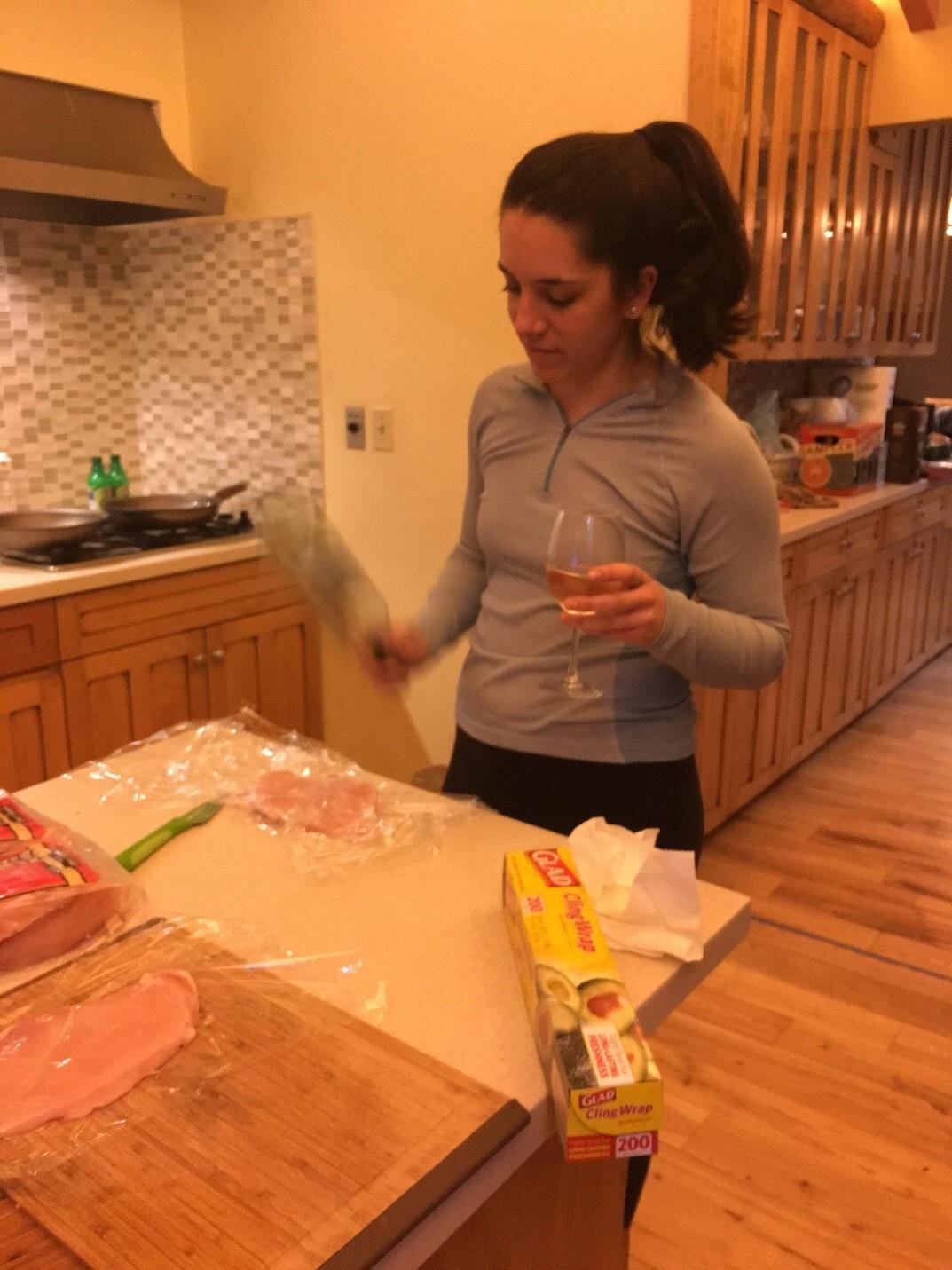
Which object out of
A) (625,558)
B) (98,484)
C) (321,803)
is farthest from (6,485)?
(625,558)

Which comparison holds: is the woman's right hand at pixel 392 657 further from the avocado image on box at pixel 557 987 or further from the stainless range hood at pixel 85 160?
the stainless range hood at pixel 85 160

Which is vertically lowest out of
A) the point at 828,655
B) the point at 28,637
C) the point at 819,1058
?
the point at 819,1058

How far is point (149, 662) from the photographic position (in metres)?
2.55

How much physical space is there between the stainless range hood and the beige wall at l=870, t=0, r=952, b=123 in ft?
6.77

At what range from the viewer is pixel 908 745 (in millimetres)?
3816

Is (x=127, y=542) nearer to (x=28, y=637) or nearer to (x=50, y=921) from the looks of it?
(x=28, y=637)

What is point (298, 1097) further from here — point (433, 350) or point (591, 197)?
point (433, 350)

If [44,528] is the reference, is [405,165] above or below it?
above

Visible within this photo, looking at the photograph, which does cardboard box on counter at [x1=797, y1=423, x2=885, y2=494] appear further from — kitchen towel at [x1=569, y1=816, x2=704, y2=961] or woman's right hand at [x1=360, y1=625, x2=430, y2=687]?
kitchen towel at [x1=569, y1=816, x2=704, y2=961]

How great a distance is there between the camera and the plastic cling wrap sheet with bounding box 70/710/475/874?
1.12 m

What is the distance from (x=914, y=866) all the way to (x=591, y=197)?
2.39 meters

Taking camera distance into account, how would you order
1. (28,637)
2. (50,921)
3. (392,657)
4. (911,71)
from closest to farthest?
1. (50,921)
2. (392,657)
3. (28,637)
4. (911,71)

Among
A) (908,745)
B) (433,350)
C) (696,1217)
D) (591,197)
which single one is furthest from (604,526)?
(908,745)

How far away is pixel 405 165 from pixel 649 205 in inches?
60.4
